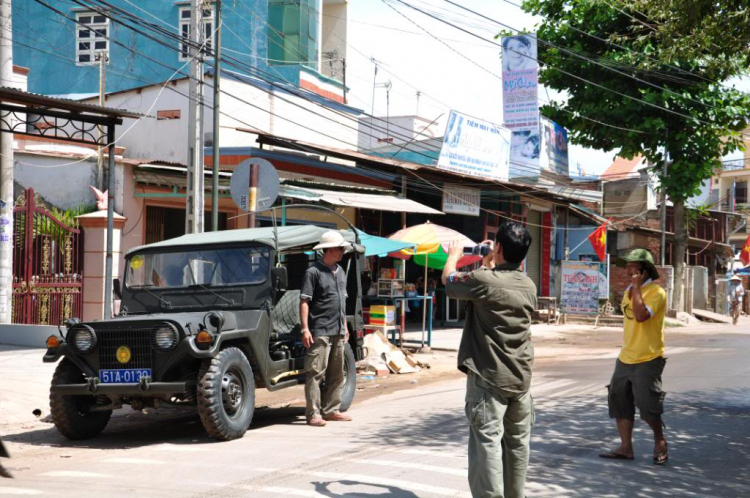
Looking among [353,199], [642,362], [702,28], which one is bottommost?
[642,362]

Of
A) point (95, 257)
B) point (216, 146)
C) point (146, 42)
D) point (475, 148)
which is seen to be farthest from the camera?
point (146, 42)

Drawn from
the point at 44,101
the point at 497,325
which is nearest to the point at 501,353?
the point at 497,325

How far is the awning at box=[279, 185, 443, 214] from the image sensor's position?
17562 millimetres

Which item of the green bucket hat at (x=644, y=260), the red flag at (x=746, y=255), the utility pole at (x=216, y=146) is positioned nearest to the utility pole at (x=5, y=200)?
the utility pole at (x=216, y=146)

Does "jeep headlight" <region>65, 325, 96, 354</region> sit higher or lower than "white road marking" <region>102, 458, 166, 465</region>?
higher

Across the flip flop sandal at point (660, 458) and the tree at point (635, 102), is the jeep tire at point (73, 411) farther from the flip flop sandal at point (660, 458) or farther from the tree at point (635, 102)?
the tree at point (635, 102)

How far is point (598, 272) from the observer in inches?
1088

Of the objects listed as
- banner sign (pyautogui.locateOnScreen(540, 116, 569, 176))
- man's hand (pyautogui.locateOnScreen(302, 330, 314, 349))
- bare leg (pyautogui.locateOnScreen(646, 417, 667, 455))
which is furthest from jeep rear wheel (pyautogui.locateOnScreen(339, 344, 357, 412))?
banner sign (pyautogui.locateOnScreen(540, 116, 569, 176))

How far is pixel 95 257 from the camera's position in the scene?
14.8 meters

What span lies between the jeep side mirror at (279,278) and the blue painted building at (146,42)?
21.4m

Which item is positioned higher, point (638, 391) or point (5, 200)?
point (5, 200)

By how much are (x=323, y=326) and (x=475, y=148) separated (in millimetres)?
16417

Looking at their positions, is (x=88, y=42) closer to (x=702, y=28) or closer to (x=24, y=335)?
(x=24, y=335)

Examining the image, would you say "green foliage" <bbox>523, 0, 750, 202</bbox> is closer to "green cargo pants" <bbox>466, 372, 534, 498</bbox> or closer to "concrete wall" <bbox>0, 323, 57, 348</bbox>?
"concrete wall" <bbox>0, 323, 57, 348</bbox>
